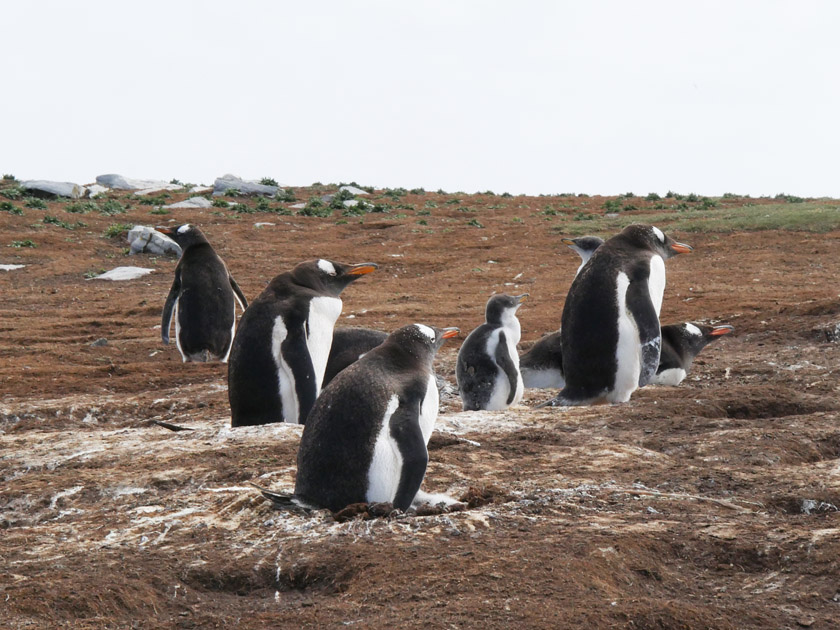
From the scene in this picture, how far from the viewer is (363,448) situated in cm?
441

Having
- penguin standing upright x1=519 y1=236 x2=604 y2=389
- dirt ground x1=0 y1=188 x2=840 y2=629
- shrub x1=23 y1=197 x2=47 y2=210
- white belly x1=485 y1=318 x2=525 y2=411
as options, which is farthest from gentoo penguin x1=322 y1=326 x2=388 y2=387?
shrub x1=23 y1=197 x2=47 y2=210

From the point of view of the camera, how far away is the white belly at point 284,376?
6.77 meters

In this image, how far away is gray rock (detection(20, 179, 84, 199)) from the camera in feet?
113

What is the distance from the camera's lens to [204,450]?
580 cm

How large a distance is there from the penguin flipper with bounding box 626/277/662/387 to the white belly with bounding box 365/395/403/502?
3.47 m

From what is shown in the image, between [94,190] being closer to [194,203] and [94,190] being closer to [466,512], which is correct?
[194,203]

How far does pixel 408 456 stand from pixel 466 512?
410 mm

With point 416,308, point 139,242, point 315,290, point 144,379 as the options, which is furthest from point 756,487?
point 139,242

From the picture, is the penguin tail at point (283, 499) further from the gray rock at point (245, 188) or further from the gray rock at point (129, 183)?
the gray rock at point (129, 183)

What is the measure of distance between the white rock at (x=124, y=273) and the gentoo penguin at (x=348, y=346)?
13.2 metres

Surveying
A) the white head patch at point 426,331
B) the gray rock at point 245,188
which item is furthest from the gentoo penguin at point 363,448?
the gray rock at point 245,188

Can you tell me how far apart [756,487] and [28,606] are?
134 inches

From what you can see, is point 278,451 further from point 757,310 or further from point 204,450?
point 757,310

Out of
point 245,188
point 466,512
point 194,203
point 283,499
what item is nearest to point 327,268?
point 283,499
